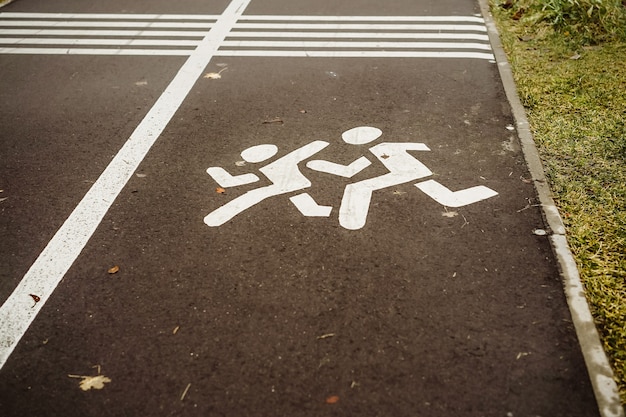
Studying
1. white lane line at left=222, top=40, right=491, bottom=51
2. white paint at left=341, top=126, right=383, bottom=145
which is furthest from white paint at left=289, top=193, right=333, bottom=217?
white lane line at left=222, top=40, right=491, bottom=51

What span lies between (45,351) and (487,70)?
213 inches

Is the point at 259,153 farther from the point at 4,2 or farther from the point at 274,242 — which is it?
the point at 4,2

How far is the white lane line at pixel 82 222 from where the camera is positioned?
11.0 feet

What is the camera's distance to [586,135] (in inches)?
200

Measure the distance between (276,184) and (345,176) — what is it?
0.54m

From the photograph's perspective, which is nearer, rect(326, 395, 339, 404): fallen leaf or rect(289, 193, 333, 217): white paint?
rect(326, 395, 339, 404): fallen leaf

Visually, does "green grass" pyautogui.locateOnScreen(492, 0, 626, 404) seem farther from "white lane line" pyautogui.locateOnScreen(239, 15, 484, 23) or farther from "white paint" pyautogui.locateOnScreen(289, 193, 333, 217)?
"white paint" pyautogui.locateOnScreen(289, 193, 333, 217)

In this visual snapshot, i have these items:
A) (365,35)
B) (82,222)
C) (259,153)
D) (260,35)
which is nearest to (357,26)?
(365,35)

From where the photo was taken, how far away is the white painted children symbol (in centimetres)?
423

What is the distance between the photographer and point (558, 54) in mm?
6957

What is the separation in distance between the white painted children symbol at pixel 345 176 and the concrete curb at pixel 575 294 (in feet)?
1.41

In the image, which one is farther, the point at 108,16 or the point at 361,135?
the point at 108,16

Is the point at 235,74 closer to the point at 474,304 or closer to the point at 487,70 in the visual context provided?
the point at 487,70

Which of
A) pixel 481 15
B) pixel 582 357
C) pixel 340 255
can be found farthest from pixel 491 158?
pixel 481 15
